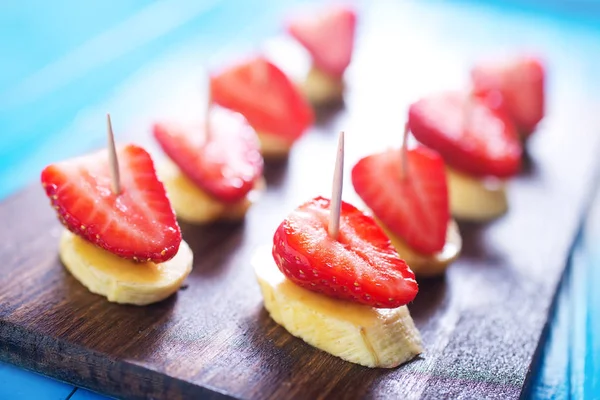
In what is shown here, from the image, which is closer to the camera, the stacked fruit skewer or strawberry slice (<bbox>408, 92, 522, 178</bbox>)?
the stacked fruit skewer

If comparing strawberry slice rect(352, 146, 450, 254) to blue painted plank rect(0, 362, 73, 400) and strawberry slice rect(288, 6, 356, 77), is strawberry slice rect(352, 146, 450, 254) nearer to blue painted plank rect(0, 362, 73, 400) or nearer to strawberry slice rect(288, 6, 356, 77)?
blue painted plank rect(0, 362, 73, 400)

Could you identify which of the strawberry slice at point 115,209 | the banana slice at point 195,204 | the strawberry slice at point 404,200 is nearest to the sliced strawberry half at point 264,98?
the banana slice at point 195,204

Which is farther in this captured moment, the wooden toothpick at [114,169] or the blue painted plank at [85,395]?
the wooden toothpick at [114,169]

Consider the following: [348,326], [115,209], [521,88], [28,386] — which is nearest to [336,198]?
[348,326]

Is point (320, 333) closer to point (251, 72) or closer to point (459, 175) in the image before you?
point (459, 175)

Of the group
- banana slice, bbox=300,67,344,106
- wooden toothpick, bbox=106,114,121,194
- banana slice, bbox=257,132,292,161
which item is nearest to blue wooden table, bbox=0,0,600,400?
wooden toothpick, bbox=106,114,121,194

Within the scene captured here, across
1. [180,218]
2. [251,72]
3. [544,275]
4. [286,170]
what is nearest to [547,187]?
[544,275]

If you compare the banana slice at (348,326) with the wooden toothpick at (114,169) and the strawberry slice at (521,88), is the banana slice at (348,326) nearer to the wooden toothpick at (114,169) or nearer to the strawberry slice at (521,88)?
the wooden toothpick at (114,169)
